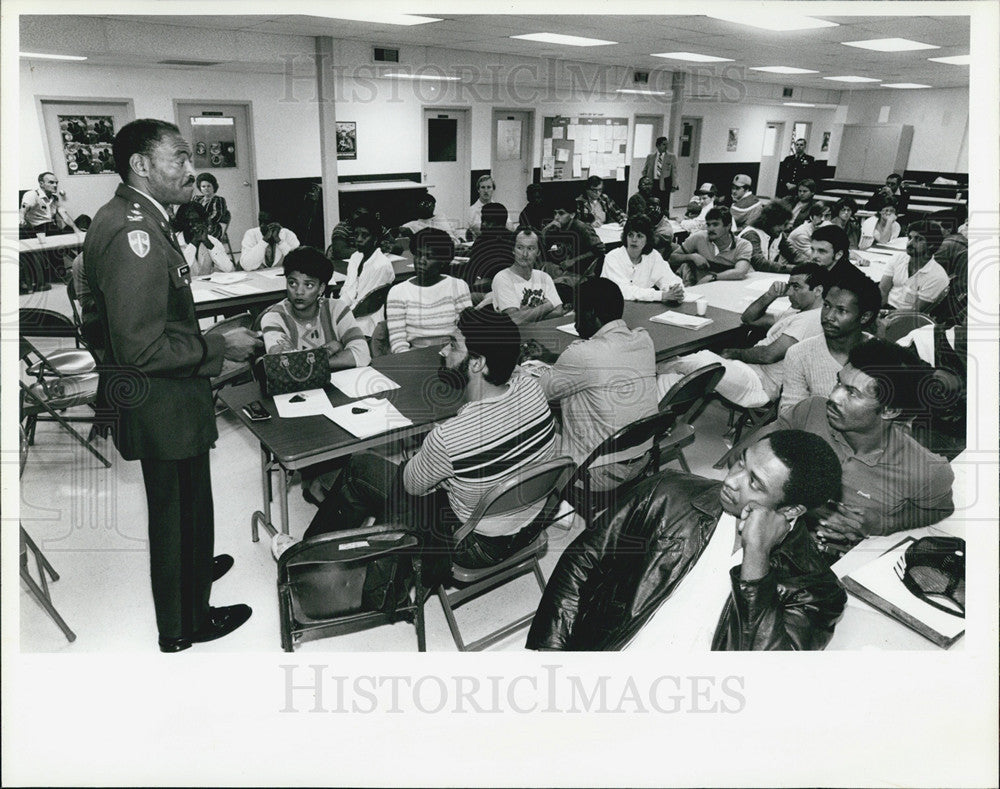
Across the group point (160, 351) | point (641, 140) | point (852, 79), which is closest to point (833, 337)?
point (160, 351)

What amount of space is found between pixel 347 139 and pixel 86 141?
3214 millimetres

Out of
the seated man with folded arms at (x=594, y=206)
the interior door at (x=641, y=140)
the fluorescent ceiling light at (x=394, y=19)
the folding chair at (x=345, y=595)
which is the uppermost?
the fluorescent ceiling light at (x=394, y=19)

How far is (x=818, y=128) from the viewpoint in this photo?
1742 centimetres

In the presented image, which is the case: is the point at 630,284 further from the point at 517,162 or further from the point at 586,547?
the point at 517,162

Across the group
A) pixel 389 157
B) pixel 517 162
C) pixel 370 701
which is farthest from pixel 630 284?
pixel 517 162

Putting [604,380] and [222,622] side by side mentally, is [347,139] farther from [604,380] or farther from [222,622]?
[222,622]

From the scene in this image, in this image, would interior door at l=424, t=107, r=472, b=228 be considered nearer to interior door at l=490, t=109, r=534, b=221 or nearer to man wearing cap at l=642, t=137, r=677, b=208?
interior door at l=490, t=109, r=534, b=221

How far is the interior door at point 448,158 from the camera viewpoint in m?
10.4

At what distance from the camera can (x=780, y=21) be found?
5.65m

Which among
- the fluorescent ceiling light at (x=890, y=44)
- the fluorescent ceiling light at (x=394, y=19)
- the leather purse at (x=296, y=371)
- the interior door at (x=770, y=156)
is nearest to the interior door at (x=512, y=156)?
the fluorescent ceiling light at (x=394, y=19)

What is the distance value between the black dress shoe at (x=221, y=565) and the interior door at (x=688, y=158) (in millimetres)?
13646

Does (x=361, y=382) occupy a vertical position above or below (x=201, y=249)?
below

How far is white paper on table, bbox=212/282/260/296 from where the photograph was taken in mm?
4348

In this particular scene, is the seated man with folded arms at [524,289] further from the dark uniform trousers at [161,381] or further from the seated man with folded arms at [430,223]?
the dark uniform trousers at [161,381]
